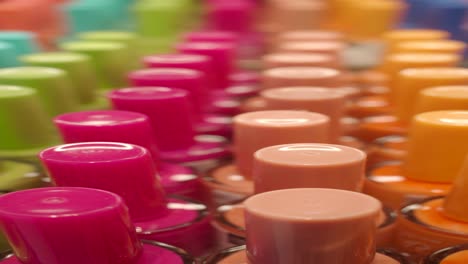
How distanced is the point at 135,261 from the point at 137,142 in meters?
0.15

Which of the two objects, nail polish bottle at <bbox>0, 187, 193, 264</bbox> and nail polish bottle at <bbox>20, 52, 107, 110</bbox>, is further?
nail polish bottle at <bbox>20, 52, 107, 110</bbox>

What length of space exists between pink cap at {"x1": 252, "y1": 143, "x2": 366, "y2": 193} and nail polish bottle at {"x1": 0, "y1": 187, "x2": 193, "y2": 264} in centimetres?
10

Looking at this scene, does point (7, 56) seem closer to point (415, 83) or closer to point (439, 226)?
point (415, 83)

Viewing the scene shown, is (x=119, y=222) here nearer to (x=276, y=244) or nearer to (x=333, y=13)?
(x=276, y=244)

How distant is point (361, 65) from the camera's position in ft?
3.64

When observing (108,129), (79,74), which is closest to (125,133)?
(108,129)

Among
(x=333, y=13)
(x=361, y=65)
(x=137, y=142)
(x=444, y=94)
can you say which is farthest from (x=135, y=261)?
(x=333, y=13)

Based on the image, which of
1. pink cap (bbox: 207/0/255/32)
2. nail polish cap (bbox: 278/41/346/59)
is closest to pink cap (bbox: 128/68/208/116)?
nail polish cap (bbox: 278/41/346/59)

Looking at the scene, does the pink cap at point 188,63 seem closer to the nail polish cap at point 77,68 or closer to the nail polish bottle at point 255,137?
the nail polish cap at point 77,68

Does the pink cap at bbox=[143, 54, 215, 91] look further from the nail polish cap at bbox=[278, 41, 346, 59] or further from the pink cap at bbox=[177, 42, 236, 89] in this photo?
the nail polish cap at bbox=[278, 41, 346, 59]

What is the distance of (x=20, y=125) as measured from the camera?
647 mm

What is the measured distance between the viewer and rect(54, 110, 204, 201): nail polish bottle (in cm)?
58

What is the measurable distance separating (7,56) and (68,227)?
49 centimetres

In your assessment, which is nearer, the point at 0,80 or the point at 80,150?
the point at 80,150
